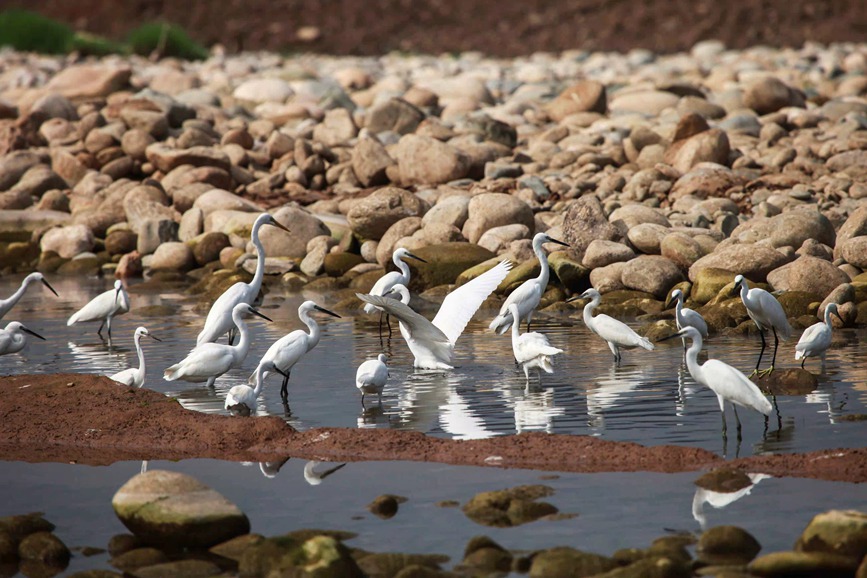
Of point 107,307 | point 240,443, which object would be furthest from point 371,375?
point 107,307

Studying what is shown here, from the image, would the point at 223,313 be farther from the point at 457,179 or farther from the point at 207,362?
the point at 457,179

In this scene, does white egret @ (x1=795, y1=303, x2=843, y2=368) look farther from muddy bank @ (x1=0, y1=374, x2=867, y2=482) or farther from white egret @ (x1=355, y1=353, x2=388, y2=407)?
white egret @ (x1=355, y1=353, x2=388, y2=407)

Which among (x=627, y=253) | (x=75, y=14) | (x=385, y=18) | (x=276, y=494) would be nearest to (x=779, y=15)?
(x=385, y=18)

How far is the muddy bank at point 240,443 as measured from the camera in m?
8.30

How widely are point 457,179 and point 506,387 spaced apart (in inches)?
518

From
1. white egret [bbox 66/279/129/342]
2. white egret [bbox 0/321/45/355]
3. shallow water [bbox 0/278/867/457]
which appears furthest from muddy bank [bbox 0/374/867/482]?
white egret [bbox 66/279/129/342]

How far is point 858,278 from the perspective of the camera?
15312mm

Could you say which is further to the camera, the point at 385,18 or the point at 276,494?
the point at 385,18

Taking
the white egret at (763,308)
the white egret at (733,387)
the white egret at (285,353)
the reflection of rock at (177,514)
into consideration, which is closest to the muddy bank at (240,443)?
the white egret at (733,387)

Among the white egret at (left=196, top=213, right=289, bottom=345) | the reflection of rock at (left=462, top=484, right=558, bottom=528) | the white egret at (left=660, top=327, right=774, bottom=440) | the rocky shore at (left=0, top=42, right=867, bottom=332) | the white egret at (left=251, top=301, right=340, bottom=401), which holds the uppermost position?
the rocky shore at (left=0, top=42, right=867, bottom=332)

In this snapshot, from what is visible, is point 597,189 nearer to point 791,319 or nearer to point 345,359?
point 791,319

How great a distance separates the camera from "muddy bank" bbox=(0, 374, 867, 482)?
830 centimetres

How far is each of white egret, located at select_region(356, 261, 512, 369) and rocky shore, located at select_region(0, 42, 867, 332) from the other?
8.14ft

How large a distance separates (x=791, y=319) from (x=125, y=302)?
312 inches
